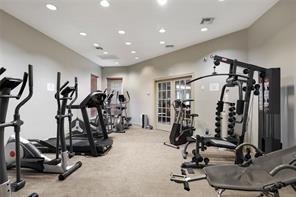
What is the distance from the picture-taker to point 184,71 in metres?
6.54

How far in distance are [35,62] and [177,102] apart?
372 cm

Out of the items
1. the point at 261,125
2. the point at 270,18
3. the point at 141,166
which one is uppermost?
the point at 270,18

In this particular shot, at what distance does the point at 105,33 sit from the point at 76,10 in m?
1.31

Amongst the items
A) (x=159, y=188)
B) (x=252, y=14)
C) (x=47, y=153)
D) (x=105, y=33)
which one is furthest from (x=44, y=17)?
(x=252, y=14)

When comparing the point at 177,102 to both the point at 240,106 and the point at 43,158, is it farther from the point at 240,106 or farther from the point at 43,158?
the point at 43,158

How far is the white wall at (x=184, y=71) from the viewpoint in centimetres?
511

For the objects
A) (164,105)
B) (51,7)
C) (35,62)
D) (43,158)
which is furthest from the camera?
(164,105)

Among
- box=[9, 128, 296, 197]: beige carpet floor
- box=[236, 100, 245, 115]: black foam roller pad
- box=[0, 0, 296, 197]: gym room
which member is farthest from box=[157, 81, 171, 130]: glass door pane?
box=[236, 100, 245, 115]: black foam roller pad

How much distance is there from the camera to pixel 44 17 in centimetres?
401


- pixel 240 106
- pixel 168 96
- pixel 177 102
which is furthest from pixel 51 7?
pixel 168 96

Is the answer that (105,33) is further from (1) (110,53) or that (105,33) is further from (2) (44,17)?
(1) (110,53)

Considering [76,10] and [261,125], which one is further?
[76,10]

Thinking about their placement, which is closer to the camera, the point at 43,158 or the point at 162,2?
the point at 43,158

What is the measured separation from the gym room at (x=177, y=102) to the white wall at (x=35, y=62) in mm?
26
